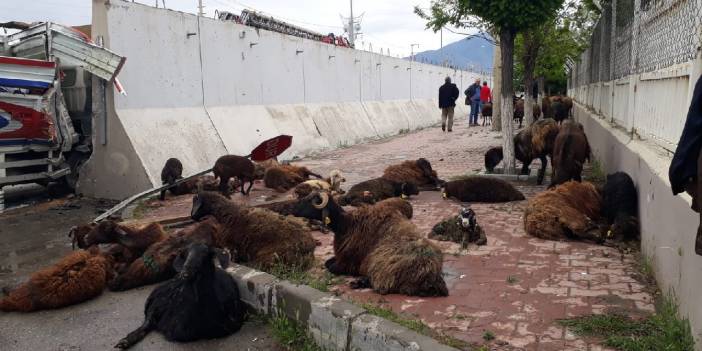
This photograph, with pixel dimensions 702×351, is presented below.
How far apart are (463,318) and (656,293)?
1.68 meters

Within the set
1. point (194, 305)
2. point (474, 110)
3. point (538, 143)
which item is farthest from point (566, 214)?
point (474, 110)

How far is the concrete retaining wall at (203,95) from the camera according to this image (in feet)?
32.7

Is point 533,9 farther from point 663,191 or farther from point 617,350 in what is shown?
point 617,350

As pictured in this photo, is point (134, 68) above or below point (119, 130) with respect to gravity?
above

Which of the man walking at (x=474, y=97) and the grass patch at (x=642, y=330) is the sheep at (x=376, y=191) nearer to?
the grass patch at (x=642, y=330)

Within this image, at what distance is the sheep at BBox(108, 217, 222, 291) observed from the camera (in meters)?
5.52

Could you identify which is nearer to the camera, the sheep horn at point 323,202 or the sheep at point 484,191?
the sheep horn at point 323,202

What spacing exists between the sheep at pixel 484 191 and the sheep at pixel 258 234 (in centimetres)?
341

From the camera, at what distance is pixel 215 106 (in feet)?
41.7

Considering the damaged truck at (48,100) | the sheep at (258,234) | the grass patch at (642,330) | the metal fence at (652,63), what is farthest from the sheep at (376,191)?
the damaged truck at (48,100)

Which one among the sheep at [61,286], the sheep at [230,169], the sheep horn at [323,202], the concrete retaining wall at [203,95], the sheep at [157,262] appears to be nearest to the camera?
the sheep at [61,286]

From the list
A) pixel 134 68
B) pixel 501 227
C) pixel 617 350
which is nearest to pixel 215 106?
pixel 134 68

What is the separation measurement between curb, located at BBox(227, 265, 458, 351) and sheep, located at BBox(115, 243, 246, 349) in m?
0.29

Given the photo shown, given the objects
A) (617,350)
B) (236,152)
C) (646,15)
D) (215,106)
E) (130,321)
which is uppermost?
(646,15)
